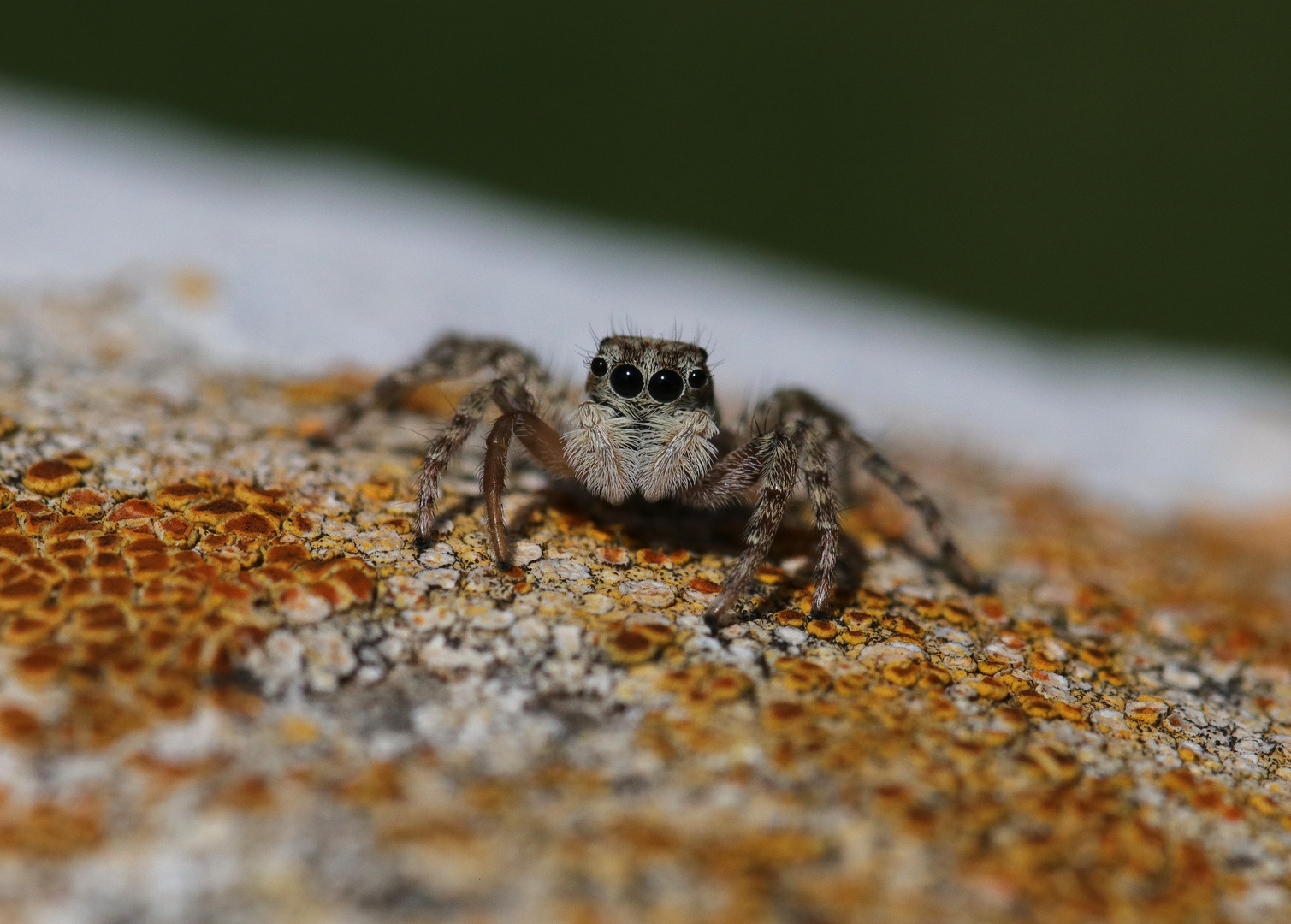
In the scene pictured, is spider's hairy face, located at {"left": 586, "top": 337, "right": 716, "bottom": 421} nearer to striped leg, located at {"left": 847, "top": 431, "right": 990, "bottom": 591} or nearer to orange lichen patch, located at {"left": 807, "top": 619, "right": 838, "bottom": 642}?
striped leg, located at {"left": 847, "top": 431, "right": 990, "bottom": 591}

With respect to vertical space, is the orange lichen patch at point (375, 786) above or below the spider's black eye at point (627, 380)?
below

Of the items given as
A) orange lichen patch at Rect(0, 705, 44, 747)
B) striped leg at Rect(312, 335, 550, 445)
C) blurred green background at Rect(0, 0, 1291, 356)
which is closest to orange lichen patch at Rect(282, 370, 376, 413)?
striped leg at Rect(312, 335, 550, 445)

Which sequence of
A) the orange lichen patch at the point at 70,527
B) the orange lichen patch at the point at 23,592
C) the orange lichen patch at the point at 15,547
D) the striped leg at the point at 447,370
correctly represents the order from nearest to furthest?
the orange lichen patch at the point at 23,592 < the orange lichen patch at the point at 15,547 < the orange lichen patch at the point at 70,527 < the striped leg at the point at 447,370

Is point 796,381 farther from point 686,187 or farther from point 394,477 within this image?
point 686,187

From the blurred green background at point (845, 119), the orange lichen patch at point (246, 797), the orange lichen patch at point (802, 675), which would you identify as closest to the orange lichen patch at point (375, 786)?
the orange lichen patch at point (246, 797)

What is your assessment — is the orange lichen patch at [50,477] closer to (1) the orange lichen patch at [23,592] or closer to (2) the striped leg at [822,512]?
(1) the orange lichen patch at [23,592]

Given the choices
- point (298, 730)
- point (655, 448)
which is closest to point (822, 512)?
point (655, 448)

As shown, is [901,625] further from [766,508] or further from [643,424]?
[643,424]

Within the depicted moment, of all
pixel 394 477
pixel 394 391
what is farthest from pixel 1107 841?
pixel 394 391
